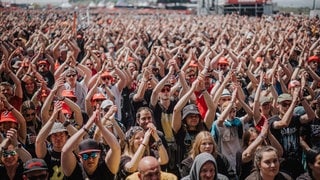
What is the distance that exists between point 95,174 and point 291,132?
2.81m

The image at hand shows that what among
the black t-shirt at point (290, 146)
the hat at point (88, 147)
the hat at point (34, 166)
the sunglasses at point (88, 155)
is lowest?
the black t-shirt at point (290, 146)

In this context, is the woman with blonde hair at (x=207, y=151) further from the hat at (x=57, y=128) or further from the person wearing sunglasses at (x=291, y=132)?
the hat at (x=57, y=128)

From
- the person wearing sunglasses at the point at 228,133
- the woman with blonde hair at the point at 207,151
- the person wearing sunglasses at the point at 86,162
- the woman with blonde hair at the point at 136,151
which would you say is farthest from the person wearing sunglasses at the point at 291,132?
the person wearing sunglasses at the point at 86,162

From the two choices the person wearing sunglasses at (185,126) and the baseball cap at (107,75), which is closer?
the person wearing sunglasses at (185,126)

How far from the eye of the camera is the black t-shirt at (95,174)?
4.16 meters

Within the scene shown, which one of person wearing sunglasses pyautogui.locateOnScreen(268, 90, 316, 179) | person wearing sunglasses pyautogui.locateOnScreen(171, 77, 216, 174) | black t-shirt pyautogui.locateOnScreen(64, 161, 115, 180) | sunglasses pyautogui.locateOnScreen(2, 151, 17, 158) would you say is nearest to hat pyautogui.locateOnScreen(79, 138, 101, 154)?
black t-shirt pyautogui.locateOnScreen(64, 161, 115, 180)

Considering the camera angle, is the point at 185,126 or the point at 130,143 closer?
the point at 130,143

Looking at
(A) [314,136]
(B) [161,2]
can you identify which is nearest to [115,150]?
(A) [314,136]

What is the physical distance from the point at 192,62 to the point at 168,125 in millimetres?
3434

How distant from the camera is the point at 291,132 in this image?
542cm

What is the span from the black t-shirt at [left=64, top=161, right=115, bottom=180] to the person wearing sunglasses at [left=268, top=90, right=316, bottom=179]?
228 cm

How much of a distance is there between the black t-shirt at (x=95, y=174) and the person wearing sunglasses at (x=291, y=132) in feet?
7.47

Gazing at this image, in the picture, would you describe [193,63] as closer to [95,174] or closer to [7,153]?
[95,174]

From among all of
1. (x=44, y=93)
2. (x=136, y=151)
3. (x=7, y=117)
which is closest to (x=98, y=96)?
(x=44, y=93)
